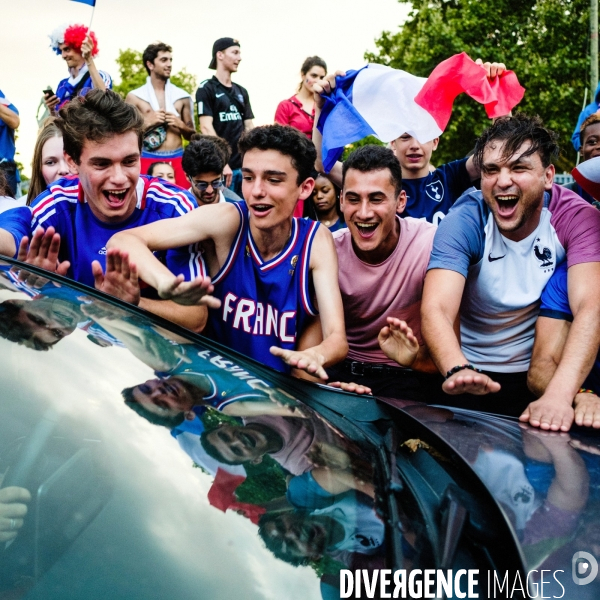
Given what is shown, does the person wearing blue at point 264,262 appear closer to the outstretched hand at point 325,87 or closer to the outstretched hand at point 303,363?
the outstretched hand at point 303,363

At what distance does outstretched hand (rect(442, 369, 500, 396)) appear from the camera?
2.50 metres

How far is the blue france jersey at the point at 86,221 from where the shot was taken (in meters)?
3.19

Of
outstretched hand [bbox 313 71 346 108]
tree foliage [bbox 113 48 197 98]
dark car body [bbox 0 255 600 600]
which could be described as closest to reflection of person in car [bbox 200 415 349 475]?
dark car body [bbox 0 255 600 600]

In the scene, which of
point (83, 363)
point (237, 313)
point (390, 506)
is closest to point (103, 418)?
point (83, 363)

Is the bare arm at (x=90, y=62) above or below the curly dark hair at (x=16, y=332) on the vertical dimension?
above

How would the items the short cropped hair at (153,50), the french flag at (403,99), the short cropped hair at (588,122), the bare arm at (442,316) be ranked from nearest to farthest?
1. the bare arm at (442,316)
2. the french flag at (403,99)
3. the short cropped hair at (588,122)
4. the short cropped hair at (153,50)

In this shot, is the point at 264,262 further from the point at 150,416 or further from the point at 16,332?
the point at 150,416

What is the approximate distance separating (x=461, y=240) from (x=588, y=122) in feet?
6.41

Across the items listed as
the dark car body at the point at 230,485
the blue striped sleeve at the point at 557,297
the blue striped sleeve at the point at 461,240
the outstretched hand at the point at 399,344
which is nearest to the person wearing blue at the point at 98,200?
the outstretched hand at the point at 399,344

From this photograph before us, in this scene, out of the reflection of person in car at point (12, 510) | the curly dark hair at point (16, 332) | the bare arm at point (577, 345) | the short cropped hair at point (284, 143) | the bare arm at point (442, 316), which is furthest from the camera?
the short cropped hair at point (284, 143)

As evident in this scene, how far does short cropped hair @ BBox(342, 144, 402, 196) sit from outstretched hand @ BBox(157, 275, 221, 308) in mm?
1518

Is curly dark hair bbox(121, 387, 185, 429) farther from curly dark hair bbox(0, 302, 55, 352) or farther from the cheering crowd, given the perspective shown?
the cheering crowd

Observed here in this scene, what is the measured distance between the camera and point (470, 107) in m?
20.5

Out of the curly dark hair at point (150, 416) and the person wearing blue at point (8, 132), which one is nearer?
the curly dark hair at point (150, 416)
